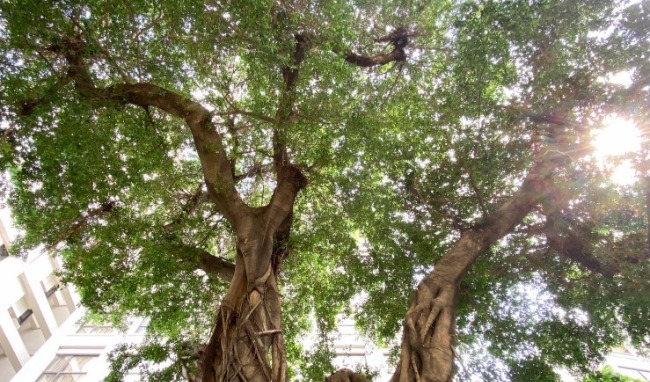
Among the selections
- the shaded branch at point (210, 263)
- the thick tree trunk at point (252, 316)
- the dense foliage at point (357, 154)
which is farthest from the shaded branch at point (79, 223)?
the thick tree trunk at point (252, 316)

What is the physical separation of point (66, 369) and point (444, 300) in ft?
56.1

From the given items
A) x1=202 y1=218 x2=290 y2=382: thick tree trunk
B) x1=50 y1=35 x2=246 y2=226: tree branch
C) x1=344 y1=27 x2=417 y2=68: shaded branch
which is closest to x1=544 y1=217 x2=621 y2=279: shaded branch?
x1=344 y1=27 x2=417 y2=68: shaded branch

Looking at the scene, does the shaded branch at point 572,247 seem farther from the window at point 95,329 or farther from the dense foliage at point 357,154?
the window at point 95,329

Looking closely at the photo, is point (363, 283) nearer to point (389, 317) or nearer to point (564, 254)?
point (389, 317)

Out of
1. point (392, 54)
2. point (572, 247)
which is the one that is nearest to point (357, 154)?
point (392, 54)

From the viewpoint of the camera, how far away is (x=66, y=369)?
14.5 metres

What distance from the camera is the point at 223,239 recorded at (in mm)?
8727

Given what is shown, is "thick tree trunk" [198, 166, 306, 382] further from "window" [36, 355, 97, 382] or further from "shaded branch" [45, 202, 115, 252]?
"window" [36, 355, 97, 382]

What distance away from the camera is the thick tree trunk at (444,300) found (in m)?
3.39

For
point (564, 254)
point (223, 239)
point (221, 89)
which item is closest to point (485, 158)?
point (564, 254)

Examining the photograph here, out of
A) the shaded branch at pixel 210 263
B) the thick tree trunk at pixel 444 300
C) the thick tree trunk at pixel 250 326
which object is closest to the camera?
the thick tree trunk at pixel 444 300

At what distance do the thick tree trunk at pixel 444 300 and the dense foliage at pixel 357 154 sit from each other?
34cm

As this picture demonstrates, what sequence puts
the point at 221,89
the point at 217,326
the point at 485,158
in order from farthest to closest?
the point at 221,89, the point at 485,158, the point at 217,326

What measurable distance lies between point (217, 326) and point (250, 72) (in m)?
4.28
